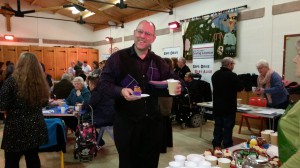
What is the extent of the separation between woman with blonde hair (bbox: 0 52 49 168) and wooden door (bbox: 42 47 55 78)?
Answer: 394 inches

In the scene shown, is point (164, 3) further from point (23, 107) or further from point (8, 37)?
point (8, 37)

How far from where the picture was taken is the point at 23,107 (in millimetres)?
2506

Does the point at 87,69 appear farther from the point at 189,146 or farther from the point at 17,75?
the point at 17,75

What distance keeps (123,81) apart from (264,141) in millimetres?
1318

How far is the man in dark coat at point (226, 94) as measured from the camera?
13.8ft

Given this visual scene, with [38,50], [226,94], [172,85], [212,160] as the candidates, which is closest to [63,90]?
[226,94]

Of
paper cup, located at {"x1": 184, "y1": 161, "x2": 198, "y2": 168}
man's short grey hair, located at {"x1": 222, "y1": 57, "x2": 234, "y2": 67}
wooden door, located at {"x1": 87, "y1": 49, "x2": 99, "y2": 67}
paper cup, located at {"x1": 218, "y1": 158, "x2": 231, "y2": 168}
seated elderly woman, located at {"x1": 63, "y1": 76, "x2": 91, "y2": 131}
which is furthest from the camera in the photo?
wooden door, located at {"x1": 87, "y1": 49, "x2": 99, "y2": 67}

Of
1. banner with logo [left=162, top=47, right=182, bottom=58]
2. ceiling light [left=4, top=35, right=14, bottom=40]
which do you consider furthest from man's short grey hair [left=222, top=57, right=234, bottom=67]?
ceiling light [left=4, top=35, right=14, bottom=40]

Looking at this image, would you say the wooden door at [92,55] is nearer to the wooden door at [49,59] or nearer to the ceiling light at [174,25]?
the wooden door at [49,59]

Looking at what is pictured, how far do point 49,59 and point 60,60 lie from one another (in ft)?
1.65

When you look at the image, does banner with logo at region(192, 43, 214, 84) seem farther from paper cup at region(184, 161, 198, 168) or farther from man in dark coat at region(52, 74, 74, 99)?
paper cup at region(184, 161, 198, 168)

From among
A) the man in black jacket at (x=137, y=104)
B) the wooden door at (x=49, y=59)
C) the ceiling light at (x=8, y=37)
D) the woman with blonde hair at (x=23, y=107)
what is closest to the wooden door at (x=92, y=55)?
the wooden door at (x=49, y=59)

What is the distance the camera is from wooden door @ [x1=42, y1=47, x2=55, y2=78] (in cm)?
1185

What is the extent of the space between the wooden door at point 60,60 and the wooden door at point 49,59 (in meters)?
0.14
